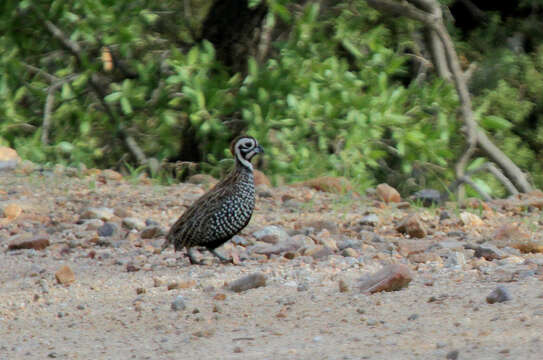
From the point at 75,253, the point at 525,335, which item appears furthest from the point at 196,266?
the point at 525,335

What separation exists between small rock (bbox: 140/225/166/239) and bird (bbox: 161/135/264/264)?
21.2 inches

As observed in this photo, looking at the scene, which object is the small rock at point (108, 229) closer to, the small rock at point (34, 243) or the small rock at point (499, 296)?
the small rock at point (34, 243)

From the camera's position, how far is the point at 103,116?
9430 millimetres

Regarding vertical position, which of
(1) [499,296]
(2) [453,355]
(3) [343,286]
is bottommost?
(3) [343,286]

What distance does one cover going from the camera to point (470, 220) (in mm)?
6555

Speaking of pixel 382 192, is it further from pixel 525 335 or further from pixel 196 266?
pixel 525 335

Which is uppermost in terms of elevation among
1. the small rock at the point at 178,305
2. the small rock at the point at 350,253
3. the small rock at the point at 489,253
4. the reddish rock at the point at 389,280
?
the reddish rock at the point at 389,280

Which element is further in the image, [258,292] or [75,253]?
[75,253]

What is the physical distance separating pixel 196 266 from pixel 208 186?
2.44 m

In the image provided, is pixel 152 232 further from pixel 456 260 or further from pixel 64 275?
pixel 456 260

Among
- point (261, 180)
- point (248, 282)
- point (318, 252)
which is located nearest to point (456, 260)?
point (318, 252)

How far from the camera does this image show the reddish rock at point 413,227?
6.13 metres

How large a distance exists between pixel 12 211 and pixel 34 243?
931 mm

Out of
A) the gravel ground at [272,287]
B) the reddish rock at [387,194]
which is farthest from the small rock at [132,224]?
the reddish rock at [387,194]
